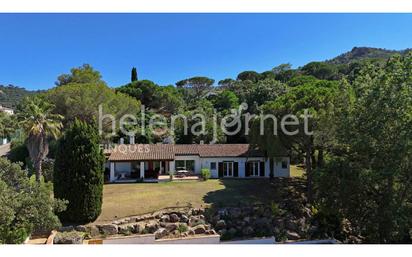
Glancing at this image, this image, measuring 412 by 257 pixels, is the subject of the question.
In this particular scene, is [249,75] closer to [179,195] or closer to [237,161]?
[237,161]

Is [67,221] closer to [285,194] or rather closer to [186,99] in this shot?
[285,194]

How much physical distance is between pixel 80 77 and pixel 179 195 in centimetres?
3169

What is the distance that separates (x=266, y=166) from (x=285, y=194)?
6.87 metres

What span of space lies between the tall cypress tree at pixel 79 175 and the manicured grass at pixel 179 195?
→ 1.22 m

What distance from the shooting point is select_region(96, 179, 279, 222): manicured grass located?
2158 centimetres

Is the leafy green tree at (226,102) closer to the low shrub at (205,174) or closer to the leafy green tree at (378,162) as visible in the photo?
the low shrub at (205,174)

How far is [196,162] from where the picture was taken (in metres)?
33.3

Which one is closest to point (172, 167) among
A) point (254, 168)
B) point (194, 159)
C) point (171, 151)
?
point (171, 151)

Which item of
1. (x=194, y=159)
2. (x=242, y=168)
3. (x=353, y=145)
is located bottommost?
(x=242, y=168)

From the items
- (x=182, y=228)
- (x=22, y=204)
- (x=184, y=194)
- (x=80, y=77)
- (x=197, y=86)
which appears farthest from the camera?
(x=197, y=86)

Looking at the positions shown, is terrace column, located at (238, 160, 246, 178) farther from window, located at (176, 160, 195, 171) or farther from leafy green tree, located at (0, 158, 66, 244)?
leafy green tree, located at (0, 158, 66, 244)
